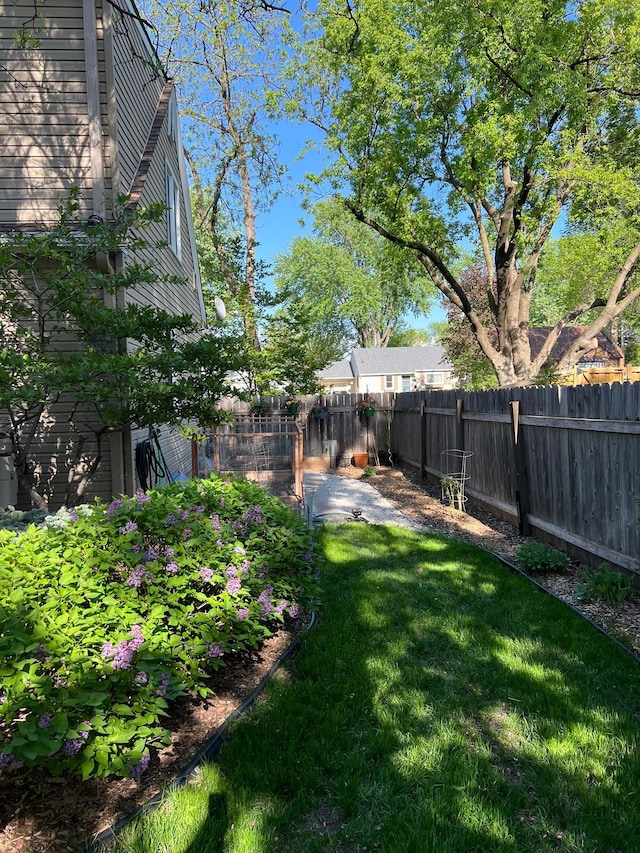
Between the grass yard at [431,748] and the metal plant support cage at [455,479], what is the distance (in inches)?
141

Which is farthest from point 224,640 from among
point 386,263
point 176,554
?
point 386,263

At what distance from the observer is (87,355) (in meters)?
4.53

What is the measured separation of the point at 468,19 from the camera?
8906 millimetres

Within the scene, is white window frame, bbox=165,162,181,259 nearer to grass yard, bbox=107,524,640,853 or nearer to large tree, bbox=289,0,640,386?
large tree, bbox=289,0,640,386

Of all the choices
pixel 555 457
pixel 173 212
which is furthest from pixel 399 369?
pixel 555 457

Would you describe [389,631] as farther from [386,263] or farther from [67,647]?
[386,263]

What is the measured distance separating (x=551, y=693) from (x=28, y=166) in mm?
6813

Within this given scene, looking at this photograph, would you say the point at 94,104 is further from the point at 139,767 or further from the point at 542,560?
the point at 542,560

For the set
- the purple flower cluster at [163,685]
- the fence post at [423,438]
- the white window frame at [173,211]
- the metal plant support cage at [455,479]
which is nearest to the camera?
the purple flower cluster at [163,685]

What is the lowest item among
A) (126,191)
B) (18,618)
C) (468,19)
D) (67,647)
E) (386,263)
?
(67,647)

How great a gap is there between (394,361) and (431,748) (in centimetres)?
3438

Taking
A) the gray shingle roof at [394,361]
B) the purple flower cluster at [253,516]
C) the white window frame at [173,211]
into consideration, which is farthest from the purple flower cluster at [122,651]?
the gray shingle roof at [394,361]

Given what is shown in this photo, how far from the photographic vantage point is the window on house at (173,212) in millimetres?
8609

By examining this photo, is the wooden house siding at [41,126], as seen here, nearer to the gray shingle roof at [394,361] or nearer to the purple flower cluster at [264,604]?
the purple flower cluster at [264,604]
